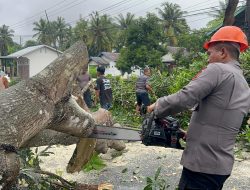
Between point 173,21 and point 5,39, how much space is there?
34878 millimetres

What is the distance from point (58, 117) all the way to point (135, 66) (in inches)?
1079

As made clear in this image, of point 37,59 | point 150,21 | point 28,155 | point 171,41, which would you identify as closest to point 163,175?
point 28,155

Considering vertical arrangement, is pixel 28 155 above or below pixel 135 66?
above

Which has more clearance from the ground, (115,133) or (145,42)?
(115,133)

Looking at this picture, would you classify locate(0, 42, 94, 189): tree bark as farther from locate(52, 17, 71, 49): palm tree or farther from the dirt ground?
locate(52, 17, 71, 49): palm tree

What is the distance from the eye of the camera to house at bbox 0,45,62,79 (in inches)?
1711

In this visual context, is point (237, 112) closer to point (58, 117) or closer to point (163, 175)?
point (58, 117)

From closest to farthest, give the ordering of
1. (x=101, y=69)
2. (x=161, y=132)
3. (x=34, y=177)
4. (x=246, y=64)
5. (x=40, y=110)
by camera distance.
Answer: (x=161, y=132)
(x=40, y=110)
(x=34, y=177)
(x=246, y=64)
(x=101, y=69)

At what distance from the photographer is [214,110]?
2527 mm

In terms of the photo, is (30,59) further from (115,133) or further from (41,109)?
(41,109)

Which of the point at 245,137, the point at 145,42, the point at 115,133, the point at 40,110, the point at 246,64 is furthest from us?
the point at 145,42

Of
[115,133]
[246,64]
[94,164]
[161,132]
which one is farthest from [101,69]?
[161,132]

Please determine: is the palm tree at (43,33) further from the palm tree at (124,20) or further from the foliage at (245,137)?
the foliage at (245,137)

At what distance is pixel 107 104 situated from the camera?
30.6ft
